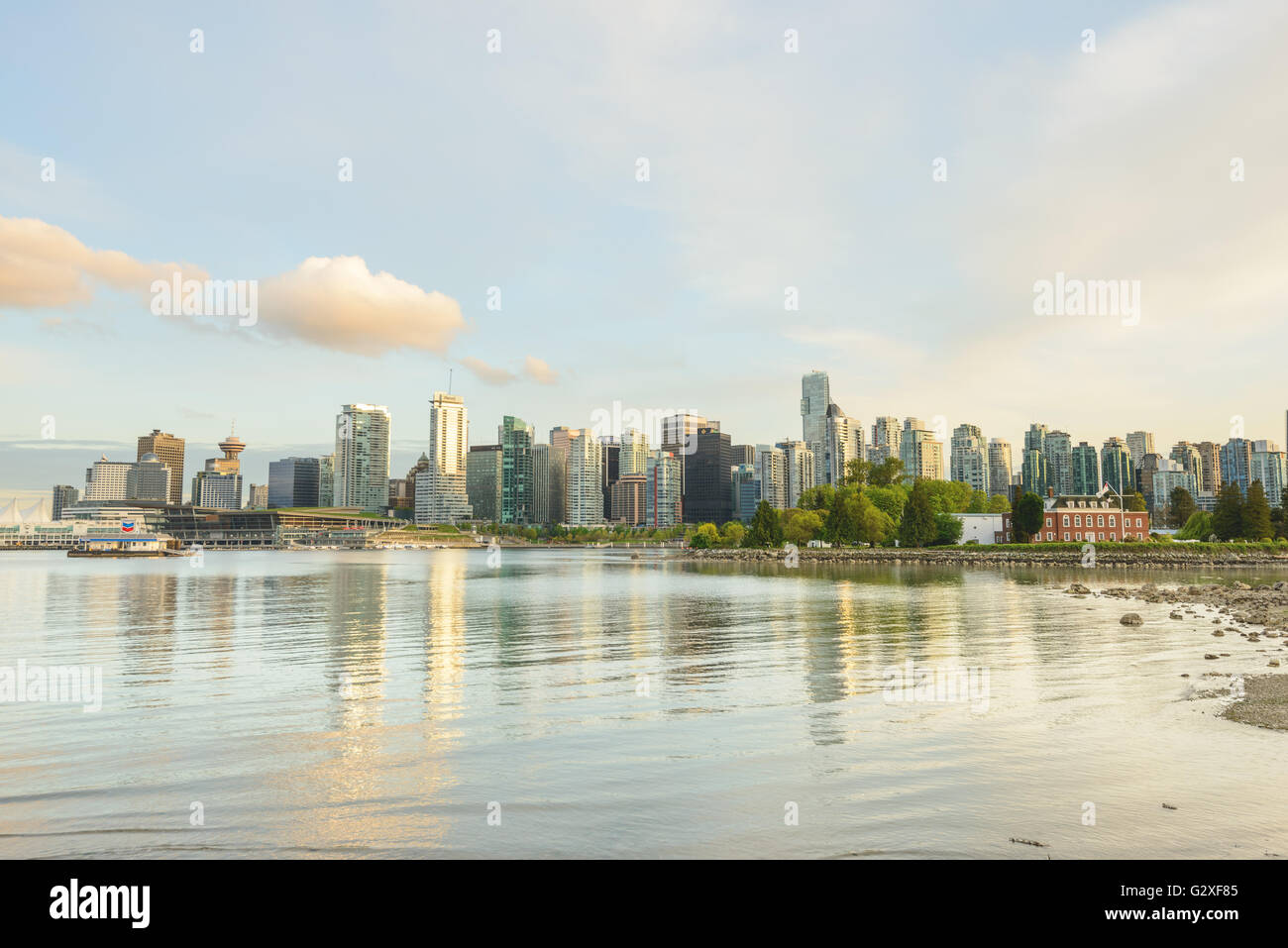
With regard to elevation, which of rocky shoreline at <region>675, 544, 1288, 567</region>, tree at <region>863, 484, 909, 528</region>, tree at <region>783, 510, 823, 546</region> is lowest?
rocky shoreline at <region>675, 544, 1288, 567</region>

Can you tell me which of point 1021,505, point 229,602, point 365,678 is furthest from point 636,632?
point 1021,505

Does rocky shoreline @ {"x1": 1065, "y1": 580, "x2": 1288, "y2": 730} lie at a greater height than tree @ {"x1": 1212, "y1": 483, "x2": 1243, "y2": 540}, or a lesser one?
lesser

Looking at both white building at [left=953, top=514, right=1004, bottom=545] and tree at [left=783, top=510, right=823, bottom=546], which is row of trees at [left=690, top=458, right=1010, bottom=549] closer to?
tree at [left=783, top=510, right=823, bottom=546]

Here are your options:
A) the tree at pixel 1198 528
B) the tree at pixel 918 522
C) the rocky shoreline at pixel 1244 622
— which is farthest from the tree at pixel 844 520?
the rocky shoreline at pixel 1244 622

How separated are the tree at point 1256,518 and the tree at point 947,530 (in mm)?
49183

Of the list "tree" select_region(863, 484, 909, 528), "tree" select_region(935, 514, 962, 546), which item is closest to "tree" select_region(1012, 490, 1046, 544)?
"tree" select_region(935, 514, 962, 546)

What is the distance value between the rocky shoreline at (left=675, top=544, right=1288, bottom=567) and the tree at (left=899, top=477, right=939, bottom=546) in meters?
2.73

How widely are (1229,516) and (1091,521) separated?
20.9 metres

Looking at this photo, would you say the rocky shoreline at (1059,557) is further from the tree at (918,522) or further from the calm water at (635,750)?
the calm water at (635,750)

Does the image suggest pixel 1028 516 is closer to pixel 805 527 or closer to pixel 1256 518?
pixel 1256 518

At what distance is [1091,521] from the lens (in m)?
145

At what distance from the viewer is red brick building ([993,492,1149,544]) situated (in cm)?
14400
